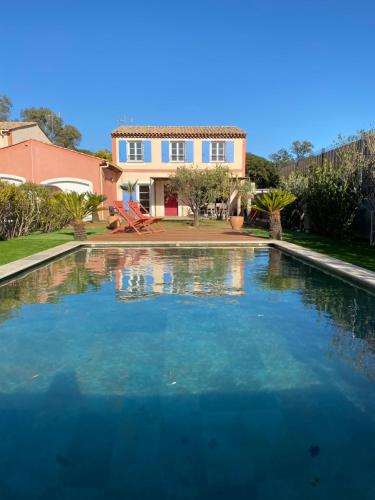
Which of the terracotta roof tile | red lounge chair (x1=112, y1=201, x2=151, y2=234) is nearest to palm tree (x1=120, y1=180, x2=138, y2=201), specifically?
the terracotta roof tile

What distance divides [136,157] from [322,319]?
23.7m

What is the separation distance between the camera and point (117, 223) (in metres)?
18.8

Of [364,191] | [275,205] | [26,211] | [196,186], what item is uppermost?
[196,186]

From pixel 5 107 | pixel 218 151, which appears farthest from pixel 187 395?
pixel 5 107

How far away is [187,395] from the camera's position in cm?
345

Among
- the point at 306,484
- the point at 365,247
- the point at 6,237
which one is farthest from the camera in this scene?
the point at 6,237

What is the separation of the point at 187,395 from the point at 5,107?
65189 mm

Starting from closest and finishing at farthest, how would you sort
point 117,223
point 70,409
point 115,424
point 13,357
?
point 115,424 → point 70,409 → point 13,357 → point 117,223

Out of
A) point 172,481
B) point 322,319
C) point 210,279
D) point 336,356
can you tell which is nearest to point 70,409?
point 172,481

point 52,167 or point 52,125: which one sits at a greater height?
point 52,125

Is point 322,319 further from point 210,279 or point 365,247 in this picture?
point 365,247

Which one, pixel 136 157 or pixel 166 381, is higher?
pixel 136 157

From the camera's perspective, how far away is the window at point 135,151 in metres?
27.3

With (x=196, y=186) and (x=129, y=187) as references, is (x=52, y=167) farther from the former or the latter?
(x=196, y=186)
